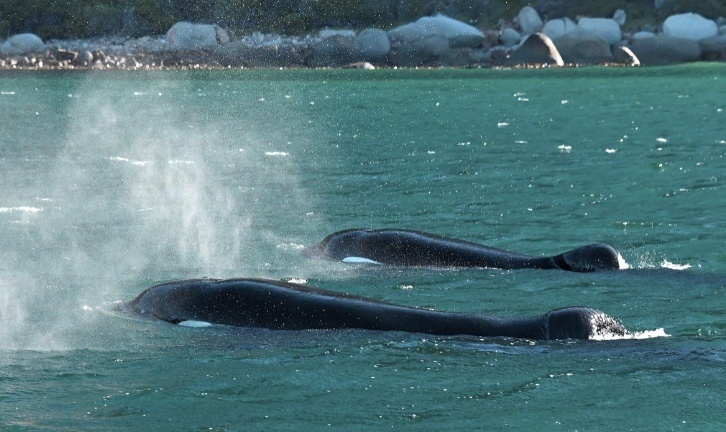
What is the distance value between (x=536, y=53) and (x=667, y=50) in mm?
10603

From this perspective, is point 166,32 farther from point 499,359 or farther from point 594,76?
point 499,359

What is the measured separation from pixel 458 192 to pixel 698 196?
460cm

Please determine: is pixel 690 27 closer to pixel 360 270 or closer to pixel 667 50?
pixel 667 50

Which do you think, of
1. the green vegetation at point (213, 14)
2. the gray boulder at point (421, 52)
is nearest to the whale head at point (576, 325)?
the gray boulder at point (421, 52)

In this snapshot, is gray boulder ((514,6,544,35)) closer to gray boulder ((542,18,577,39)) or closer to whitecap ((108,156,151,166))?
gray boulder ((542,18,577,39))

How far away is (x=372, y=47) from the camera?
352 ft

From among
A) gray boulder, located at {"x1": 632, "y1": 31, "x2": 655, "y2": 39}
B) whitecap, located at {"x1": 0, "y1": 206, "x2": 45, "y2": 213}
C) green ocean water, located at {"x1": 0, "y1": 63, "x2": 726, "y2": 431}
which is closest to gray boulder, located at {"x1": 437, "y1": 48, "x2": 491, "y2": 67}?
gray boulder, located at {"x1": 632, "y1": 31, "x2": 655, "y2": 39}

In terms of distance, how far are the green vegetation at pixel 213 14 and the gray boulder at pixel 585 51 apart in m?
21.9

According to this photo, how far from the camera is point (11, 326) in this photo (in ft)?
42.4

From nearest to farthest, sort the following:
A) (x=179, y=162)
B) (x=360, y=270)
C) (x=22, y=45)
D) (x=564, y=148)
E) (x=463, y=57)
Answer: (x=360, y=270) < (x=179, y=162) < (x=564, y=148) < (x=463, y=57) < (x=22, y=45)

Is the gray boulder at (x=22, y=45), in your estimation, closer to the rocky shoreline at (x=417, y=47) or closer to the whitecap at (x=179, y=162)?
the rocky shoreline at (x=417, y=47)

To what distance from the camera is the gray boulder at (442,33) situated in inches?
4242

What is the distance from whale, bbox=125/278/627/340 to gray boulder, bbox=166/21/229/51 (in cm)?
10621

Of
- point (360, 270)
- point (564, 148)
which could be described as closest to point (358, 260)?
point (360, 270)
